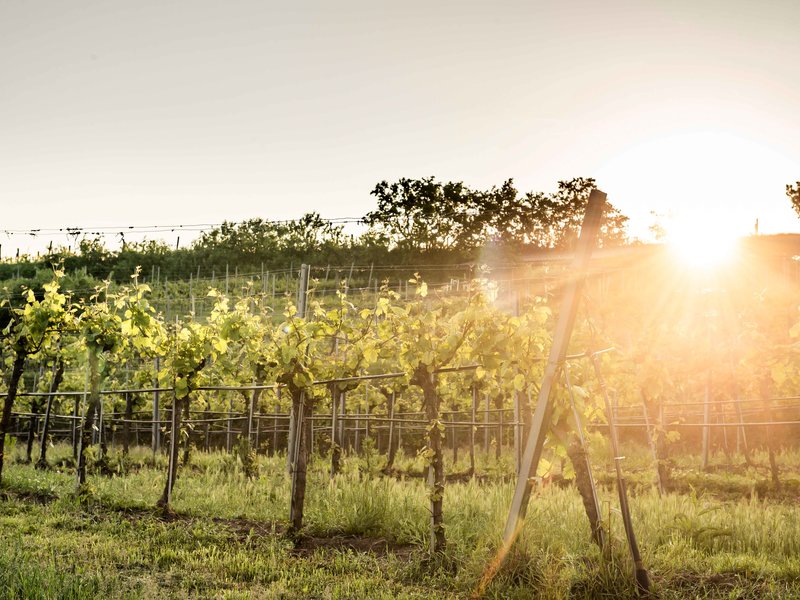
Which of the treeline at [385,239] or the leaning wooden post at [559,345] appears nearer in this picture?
the leaning wooden post at [559,345]

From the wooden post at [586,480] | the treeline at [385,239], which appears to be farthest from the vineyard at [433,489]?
the treeline at [385,239]

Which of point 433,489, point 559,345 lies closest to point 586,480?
point 559,345

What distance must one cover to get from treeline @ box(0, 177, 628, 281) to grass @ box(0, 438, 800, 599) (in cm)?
3142

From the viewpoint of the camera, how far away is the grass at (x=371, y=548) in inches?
202

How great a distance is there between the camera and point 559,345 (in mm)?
5078

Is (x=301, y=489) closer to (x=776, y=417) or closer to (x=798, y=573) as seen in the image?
(x=798, y=573)

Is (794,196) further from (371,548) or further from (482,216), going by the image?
(371,548)

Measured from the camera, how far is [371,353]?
729cm

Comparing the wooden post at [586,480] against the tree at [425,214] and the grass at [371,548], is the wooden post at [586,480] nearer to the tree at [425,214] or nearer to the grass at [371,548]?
the grass at [371,548]

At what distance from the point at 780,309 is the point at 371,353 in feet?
31.3

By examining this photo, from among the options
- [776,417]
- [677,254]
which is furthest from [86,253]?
[776,417]

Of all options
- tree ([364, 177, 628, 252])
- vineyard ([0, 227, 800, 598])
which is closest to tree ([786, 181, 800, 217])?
tree ([364, 177, 628, 252])

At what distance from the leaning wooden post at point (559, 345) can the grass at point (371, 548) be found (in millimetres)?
Answer: 576

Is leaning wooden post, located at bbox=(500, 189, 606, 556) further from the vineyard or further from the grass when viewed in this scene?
the grass
